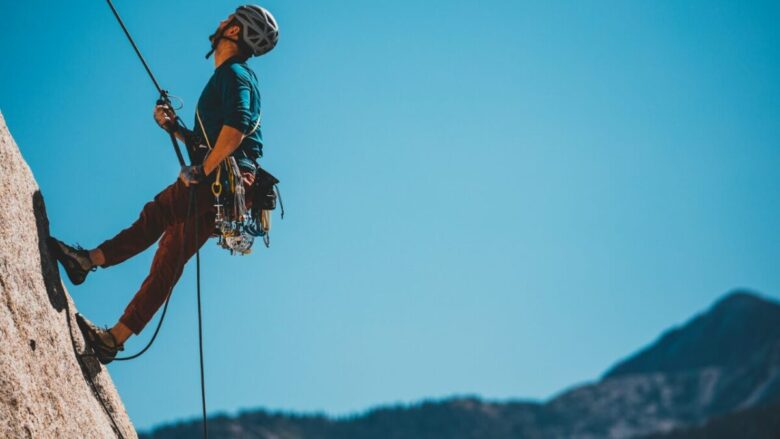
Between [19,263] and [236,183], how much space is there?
1.78m

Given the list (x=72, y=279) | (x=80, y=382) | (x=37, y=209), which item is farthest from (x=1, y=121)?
(x=80, y=382)

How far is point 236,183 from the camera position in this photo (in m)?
9.65

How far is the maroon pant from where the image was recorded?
962cm

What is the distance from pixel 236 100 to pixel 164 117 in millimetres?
608

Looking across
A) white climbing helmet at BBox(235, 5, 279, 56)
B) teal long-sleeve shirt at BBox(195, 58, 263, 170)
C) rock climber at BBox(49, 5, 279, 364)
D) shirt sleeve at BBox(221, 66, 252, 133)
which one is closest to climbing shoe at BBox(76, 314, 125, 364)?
rock climber at BBox(49, 5, 279, 364)

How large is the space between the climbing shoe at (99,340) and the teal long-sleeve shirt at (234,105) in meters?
1.62

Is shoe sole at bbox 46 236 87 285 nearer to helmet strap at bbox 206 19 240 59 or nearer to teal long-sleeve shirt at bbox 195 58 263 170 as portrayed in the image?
teal long-sleeve shirt at bbox 195 58 263 170

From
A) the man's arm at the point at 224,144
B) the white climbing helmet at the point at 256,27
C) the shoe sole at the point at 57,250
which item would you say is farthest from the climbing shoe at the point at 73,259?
the white climbing helmet at the point at 256,27

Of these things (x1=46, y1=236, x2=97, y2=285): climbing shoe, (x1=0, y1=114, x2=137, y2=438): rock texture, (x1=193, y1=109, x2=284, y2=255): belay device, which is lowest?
(x1=0, y1=114, x2=137, y2=438): rock texture

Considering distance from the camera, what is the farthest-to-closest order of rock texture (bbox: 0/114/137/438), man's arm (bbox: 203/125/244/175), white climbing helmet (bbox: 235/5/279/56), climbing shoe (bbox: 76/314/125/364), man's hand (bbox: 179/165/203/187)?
white climbing helmet (bbox: 235/5/279/56) → climbing shoe (bbox: 76/314/125/364) → man's hand (bbox: 179/165/203/187) → man's arm (bbox: 203/125/244/175) → rock texture (bbox: 0/114/137/438)

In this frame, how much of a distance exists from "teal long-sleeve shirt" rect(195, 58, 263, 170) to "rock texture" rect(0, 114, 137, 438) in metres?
1.39

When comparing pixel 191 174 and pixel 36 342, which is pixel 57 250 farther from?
pixel 191 174

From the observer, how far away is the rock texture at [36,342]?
Answer: 8.10 m

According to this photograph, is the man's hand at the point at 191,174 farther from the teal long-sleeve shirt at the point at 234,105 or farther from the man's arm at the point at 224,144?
the teal long-sleeve shirt at the point at 234,105
